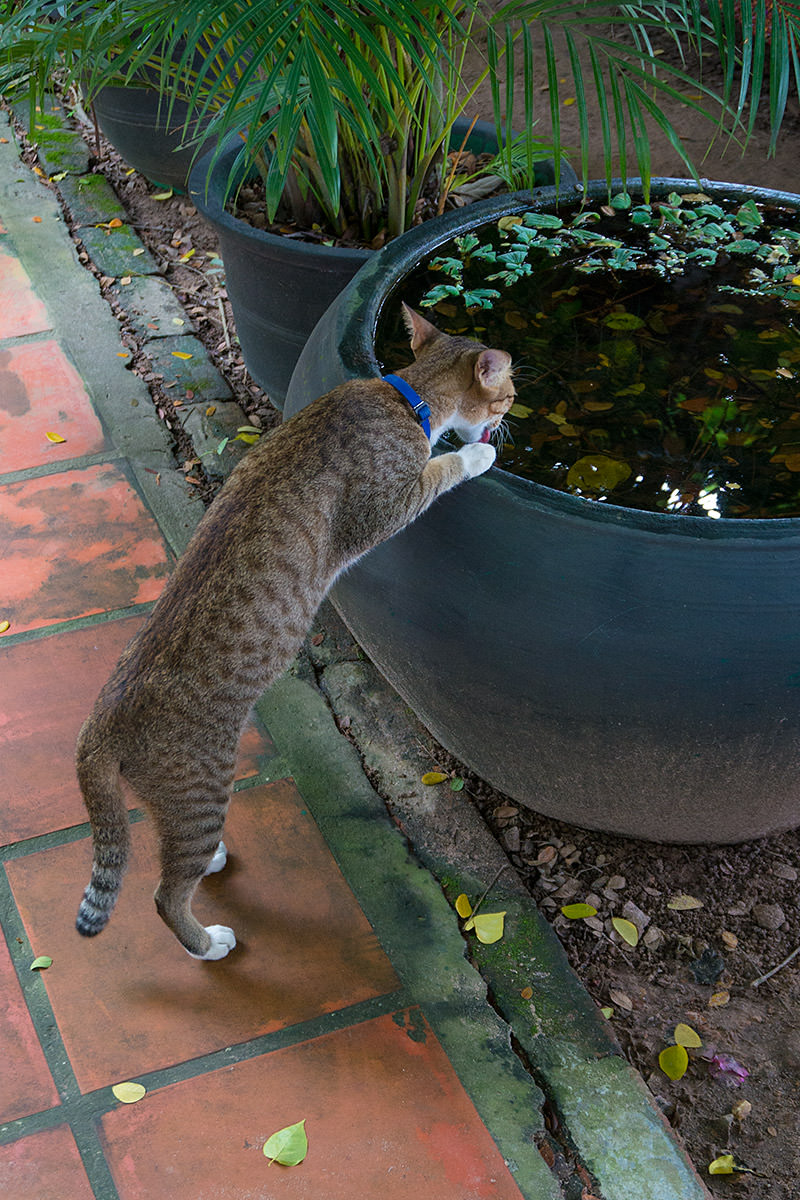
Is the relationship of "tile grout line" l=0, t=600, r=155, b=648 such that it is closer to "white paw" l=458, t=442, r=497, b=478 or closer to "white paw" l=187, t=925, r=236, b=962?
"white paw" l=187, t=925, r=236, b=962

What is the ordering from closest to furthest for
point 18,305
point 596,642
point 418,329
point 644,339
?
point 596,642 < point 418,329 < point 644,339 < point 18,305

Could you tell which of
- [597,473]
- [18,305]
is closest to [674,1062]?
[597,473]

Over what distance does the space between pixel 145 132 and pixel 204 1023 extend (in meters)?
3.71

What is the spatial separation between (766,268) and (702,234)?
19 centimetres

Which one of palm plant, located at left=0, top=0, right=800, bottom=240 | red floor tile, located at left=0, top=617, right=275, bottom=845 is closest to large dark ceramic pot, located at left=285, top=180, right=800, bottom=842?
palm plant, located at left=0, top=0, right=800, bottom=240

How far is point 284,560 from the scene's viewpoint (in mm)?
1972

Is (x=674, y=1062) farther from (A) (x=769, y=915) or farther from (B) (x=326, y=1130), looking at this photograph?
(B) (x=326, y=1130)

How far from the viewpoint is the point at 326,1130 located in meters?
1.89

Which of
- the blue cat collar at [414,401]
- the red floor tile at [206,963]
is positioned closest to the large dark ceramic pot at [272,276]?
the blue cat collar at [414,401]

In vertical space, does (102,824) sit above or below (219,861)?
above

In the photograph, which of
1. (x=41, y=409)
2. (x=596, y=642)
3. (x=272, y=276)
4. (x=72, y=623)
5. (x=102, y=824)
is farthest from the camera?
(x=41, y=409)

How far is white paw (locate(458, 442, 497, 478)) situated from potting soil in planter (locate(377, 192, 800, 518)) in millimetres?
153

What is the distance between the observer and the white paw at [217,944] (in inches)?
83.2

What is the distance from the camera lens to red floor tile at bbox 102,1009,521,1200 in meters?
1.82
